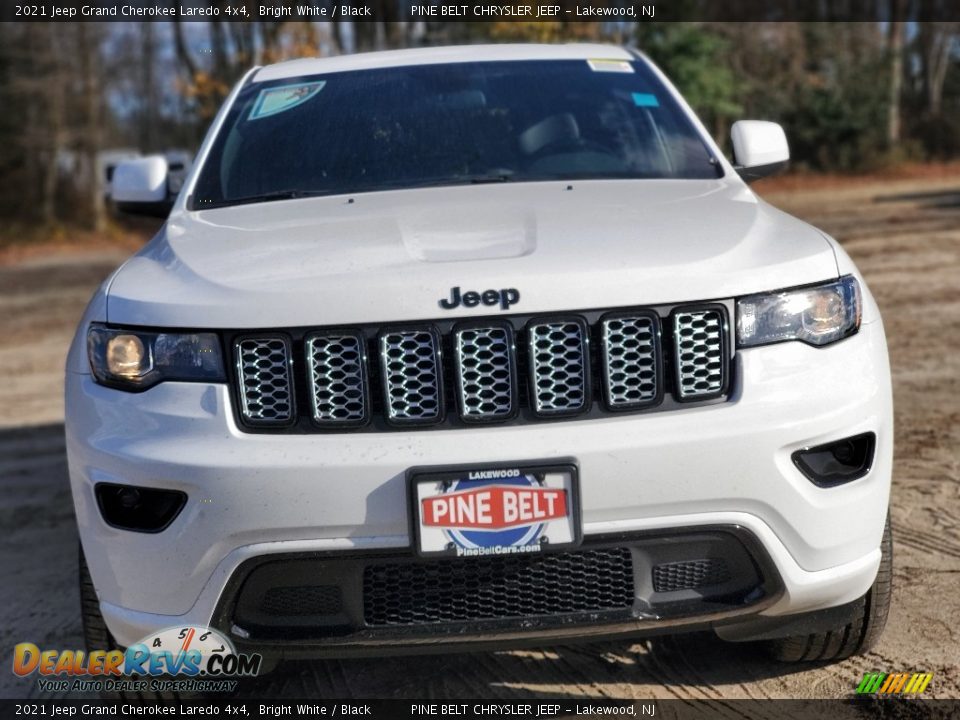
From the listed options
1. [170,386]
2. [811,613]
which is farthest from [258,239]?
[811,613]

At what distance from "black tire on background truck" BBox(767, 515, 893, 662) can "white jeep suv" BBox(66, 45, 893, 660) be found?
0.50ft

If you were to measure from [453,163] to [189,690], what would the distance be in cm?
177

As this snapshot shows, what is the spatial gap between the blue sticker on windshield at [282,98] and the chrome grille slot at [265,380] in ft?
5.70

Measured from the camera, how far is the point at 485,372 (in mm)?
2689

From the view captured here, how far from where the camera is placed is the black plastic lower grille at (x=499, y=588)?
270 cm

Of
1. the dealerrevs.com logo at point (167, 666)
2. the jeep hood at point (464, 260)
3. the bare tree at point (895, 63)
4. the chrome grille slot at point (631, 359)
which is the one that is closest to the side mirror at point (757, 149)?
the jeep hood at point (464, 260)

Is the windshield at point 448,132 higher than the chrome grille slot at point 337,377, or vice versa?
the windshield at point 448,132

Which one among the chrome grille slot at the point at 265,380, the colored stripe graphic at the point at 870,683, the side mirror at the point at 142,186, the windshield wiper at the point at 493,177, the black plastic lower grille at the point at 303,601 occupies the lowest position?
the colored stripe graphic at the point at 870,683

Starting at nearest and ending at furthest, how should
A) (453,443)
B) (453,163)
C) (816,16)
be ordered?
1. (453,443)
2. (453,163)
3. (816,16)

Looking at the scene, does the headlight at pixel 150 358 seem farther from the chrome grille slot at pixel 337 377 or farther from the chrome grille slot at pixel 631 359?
the chrome grille slot at pixel 631 359

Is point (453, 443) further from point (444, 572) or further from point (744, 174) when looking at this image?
point (744, 174)

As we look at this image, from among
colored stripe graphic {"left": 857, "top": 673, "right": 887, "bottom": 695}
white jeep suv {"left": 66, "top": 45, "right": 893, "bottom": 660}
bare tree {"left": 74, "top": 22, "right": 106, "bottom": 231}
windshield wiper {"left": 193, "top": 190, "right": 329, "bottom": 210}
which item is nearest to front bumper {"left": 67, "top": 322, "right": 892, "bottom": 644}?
white jeep suv {"left": 66, "top": 45, "right": 893, "bottom": 660}

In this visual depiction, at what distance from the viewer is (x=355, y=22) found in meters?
30.8

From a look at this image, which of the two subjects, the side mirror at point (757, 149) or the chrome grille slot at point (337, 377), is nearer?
the chrome grille slot at point (337, 377)
